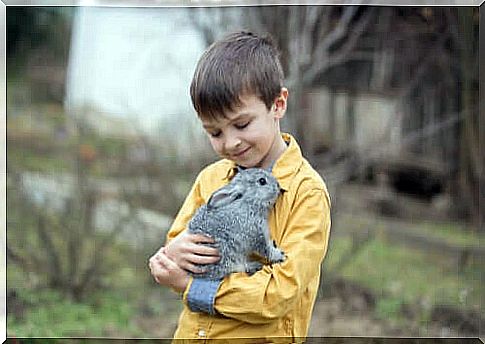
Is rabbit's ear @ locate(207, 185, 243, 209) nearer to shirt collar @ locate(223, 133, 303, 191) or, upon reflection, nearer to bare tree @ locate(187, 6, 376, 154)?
shirt collar @ locate(223, 133, 303, 191)

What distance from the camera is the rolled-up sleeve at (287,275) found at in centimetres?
138

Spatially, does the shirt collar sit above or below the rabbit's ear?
above

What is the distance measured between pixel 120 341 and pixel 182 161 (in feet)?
2.43

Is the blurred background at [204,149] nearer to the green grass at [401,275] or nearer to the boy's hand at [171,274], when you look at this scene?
the green grass at [401,275]

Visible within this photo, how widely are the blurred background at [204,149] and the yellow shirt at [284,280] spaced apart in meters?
1.56

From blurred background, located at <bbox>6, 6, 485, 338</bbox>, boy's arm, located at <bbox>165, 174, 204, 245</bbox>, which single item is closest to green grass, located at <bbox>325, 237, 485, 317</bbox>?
blurred background, located at <bbox>6, 6, 485, 338</bbox>

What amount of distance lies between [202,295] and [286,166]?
0.27 m

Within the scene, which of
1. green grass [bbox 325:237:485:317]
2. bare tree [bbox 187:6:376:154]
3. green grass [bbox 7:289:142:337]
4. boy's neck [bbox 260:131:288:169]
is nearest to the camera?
boy's neck [bbox 260:131:288:169]

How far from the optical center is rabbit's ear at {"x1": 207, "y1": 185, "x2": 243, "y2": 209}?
1436 millimetres

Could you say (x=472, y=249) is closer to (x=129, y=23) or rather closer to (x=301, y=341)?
(x=129, y=23)

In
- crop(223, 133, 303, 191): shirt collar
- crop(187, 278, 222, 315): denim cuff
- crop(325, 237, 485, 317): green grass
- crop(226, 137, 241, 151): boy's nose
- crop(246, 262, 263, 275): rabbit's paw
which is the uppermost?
crop(226, 137, 241, 151): boy's nose

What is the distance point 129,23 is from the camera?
3.06 meters

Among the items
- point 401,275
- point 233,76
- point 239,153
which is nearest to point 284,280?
point 239,153

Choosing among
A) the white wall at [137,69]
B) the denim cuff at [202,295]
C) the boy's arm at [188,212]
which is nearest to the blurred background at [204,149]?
the white wall at [137,69]
